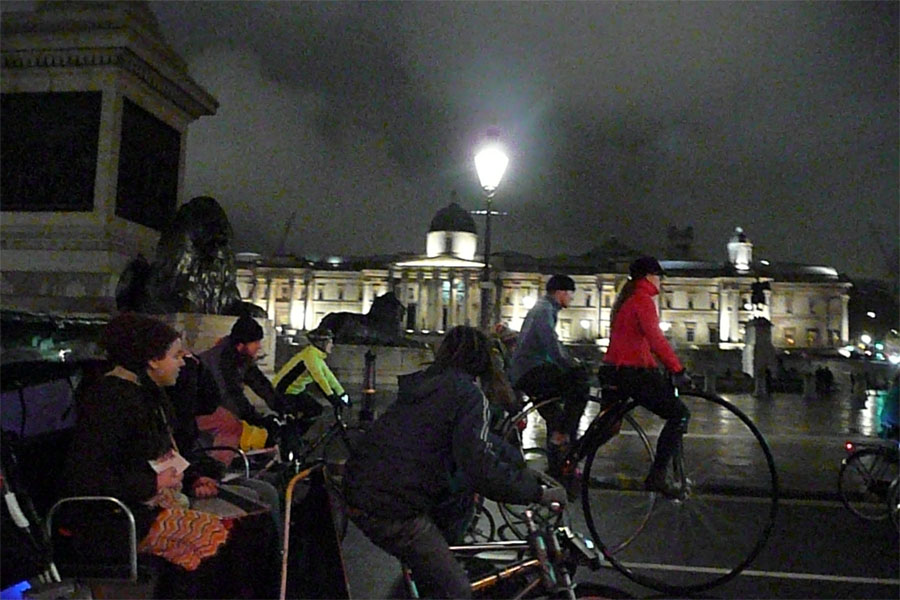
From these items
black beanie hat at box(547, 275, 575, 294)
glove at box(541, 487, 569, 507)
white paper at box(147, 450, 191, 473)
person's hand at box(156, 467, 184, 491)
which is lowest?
person's hand at box(156, 467, 184, 491)

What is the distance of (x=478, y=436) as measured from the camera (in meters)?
3.50

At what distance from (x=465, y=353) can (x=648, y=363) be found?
6.82ft

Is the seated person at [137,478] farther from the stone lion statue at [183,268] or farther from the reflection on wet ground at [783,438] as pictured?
the stone lion statue at [183,268]

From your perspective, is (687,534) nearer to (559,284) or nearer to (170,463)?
(559,284)

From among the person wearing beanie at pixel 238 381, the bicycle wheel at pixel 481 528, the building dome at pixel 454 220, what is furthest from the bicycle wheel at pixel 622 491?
the building dome at pixel 454 220

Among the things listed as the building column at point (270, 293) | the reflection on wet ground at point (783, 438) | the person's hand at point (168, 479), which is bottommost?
the reflection on wet ground at point (783, 438)

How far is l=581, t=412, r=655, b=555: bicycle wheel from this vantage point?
5664mm

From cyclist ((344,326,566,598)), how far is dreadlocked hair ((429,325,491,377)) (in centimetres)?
10

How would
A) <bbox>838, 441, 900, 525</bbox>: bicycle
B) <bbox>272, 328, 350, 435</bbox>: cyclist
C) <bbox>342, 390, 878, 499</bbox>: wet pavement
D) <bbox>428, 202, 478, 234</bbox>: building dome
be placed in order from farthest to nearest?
<bbox>428, 202, 478, 234</bbox>: building dome
<bbox>342, 390, 878, 499</bbox>: wet pavement
<bbox>838, 441, 900, 525</bbox>: bicycle
<bbox>272, 328, 350, 435</bbox>: cyclist

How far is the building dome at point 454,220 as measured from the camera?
316 ft

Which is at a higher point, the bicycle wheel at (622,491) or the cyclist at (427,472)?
the cyclist at (427,472)

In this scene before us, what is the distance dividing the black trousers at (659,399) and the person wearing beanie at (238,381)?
8.98ft

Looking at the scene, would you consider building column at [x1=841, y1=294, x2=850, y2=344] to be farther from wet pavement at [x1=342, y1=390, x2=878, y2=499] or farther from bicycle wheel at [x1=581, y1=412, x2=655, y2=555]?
bicycle wheel at [x1=581, y1=412, x2=655, y2=555]

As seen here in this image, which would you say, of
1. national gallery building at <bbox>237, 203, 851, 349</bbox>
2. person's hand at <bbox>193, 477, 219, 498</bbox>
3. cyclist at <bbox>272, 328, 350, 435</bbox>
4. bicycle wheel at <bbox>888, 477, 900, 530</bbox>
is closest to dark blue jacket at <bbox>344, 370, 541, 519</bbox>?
person's hand at <bbox>193, 477, 219, 498</bbox>
